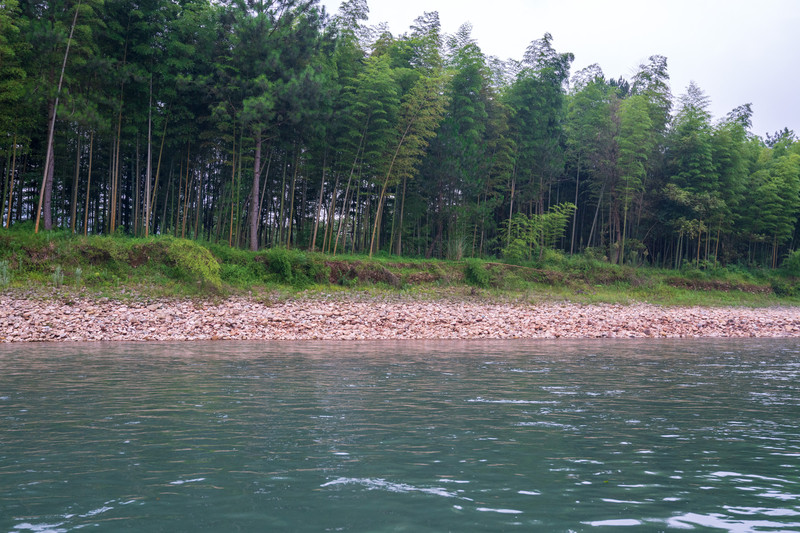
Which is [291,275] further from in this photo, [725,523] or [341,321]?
[725,523]

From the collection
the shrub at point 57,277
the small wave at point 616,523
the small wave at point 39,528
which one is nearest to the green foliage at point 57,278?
the shrub at point 57,277

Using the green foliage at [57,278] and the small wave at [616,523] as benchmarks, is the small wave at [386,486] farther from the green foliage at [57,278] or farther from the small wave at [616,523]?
the green foliage at [57,278]

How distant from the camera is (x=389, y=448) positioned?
191 inches

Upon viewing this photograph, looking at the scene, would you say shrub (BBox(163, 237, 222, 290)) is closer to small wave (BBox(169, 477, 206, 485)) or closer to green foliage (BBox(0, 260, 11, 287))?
green foliage (BBox(0, 260, 11, 287))

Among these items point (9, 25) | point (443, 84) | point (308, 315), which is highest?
point (443, 84)

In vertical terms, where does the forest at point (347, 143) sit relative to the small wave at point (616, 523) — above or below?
above

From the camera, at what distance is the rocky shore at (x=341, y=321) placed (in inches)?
563

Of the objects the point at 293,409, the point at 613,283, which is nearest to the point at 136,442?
the point at 293,409

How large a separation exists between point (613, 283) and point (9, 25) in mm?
29622

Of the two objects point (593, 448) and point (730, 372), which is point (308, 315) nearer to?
point (730, 372)

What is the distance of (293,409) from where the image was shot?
6.38 meters

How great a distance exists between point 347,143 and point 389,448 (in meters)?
24.2

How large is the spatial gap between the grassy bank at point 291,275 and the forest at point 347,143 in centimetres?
222

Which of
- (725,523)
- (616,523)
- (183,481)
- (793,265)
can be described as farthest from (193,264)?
(793,265)
